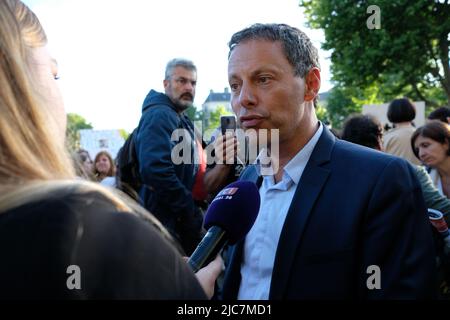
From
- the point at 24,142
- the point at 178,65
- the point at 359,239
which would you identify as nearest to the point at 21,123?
the point at 24,142

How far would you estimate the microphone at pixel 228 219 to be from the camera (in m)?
1.75

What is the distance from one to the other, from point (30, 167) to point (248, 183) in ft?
4.12

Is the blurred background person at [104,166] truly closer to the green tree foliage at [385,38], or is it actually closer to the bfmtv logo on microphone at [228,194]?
the bfmtv logo on microphone at [228,194]

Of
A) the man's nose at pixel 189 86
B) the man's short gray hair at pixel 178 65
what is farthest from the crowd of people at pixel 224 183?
the man's short gray hair at pixel 178 65

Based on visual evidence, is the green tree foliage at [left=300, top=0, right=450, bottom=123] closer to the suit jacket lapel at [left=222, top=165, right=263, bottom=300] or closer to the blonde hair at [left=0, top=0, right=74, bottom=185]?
the suit jacket lapel at [left=222, top=165, right=263, bottom=300]

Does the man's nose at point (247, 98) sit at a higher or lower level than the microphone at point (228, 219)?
higher

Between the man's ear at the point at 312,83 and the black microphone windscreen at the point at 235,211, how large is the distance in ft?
1.96

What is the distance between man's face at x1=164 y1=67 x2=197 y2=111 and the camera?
15.3ft

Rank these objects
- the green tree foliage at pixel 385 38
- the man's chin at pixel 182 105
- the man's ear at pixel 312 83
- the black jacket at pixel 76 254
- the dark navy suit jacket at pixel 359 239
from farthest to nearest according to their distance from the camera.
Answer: the green tree foliage at pixel 385 38
the man's chin at pixel 182 105
the man's ear at pixel 312 83
the dark navy suit jacket at pixel 359 239
the black jacket at pixel 76 254

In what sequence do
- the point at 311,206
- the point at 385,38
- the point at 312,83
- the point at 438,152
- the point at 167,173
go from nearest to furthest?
the point at 311,206 → the point at 312,83 → the point at 167,173 → the point at 438,152 → the point at 385,38

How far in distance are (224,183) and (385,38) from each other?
1458cm

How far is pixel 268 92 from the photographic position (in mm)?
2363

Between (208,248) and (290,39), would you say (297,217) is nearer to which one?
(208,248)

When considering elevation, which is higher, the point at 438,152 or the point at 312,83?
the point at 312,83
